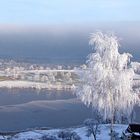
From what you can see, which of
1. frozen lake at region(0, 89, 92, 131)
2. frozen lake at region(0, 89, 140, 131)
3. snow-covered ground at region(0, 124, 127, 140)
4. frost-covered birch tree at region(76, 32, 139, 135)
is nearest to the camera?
frost-covered birch tree at region(76, 32, 139, 135)

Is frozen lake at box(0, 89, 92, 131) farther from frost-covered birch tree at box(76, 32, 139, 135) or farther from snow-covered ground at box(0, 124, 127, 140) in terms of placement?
frost-covered birch tree at box(76, 32, 139, 135)

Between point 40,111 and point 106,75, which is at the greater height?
point 106,75

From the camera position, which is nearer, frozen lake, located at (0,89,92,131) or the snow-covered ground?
the snow-covered ground

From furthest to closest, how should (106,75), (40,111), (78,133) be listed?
1. (40,111)
2. (78,133)
3. (106,75)

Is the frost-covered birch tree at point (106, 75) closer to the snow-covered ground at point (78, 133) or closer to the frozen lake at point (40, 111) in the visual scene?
the snow-covered ground at point (78, 133)

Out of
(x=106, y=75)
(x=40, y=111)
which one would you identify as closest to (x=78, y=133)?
(x=106, y=75)

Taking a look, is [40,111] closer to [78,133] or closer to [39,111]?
[39,111]

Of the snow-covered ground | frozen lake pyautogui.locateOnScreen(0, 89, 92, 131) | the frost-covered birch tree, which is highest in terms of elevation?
the frost-covered birch tree

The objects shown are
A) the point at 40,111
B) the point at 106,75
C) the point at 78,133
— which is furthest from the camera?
the point at 40,111

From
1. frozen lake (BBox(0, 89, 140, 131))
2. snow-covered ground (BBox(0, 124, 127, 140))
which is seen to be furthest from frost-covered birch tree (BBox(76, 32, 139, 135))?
frozen lake (BBox(0, 89, 140, 131))

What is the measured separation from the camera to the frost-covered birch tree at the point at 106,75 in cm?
3859

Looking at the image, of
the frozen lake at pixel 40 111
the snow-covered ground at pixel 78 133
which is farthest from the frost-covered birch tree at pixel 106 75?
the frozen lake at pixel 40 111

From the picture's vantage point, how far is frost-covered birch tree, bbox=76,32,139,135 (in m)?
38.6

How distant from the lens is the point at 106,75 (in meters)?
38.3
